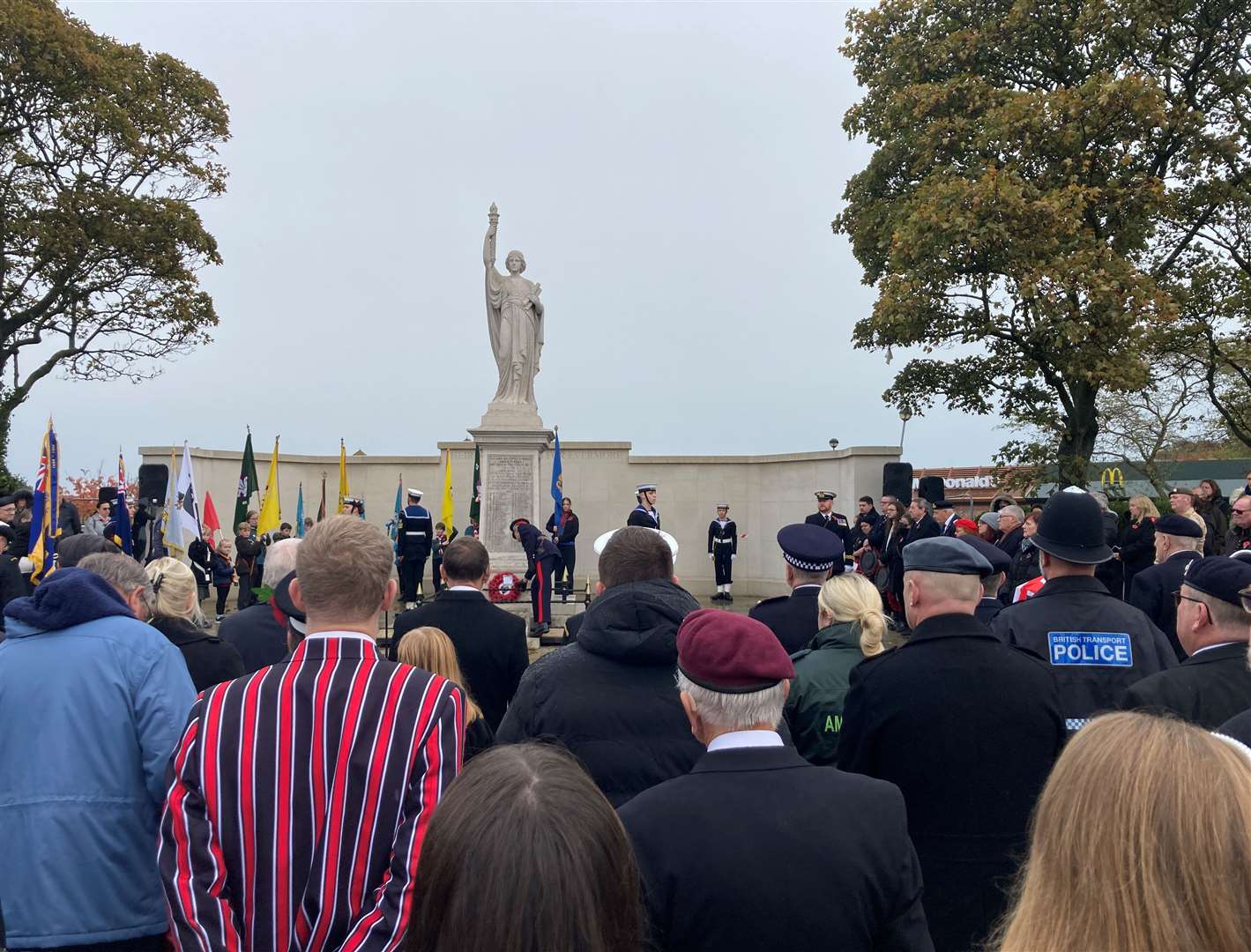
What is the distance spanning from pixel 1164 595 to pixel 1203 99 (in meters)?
14.3

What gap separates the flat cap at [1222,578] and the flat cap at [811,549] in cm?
166

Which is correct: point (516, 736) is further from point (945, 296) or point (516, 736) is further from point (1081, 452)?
point (1081, 452)

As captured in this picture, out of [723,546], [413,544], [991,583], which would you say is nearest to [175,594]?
[991,583]

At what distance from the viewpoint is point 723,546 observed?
19.2 m

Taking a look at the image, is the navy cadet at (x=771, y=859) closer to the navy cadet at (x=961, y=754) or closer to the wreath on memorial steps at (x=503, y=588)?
the navy cadet at (x=961, y=754)

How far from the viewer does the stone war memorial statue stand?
17.0m

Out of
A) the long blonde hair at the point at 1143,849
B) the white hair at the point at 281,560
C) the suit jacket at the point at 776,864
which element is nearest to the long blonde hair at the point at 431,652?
the white hair at the point at 281,560

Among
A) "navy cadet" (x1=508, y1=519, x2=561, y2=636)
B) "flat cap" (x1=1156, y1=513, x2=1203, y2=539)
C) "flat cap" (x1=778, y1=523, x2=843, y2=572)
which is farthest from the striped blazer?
"navy cadet" (x1=508, y1=519, x2=561, y2=636)

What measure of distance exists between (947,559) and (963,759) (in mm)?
608

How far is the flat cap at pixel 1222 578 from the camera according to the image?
328cm

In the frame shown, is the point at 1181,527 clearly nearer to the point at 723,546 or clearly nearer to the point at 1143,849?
the point at 1143,849

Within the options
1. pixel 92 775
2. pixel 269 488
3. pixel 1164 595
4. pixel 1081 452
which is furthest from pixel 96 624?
pixel 1081 452

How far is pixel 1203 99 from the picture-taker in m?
17.0

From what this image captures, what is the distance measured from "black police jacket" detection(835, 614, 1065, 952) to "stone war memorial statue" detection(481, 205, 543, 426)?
14.2 metres
